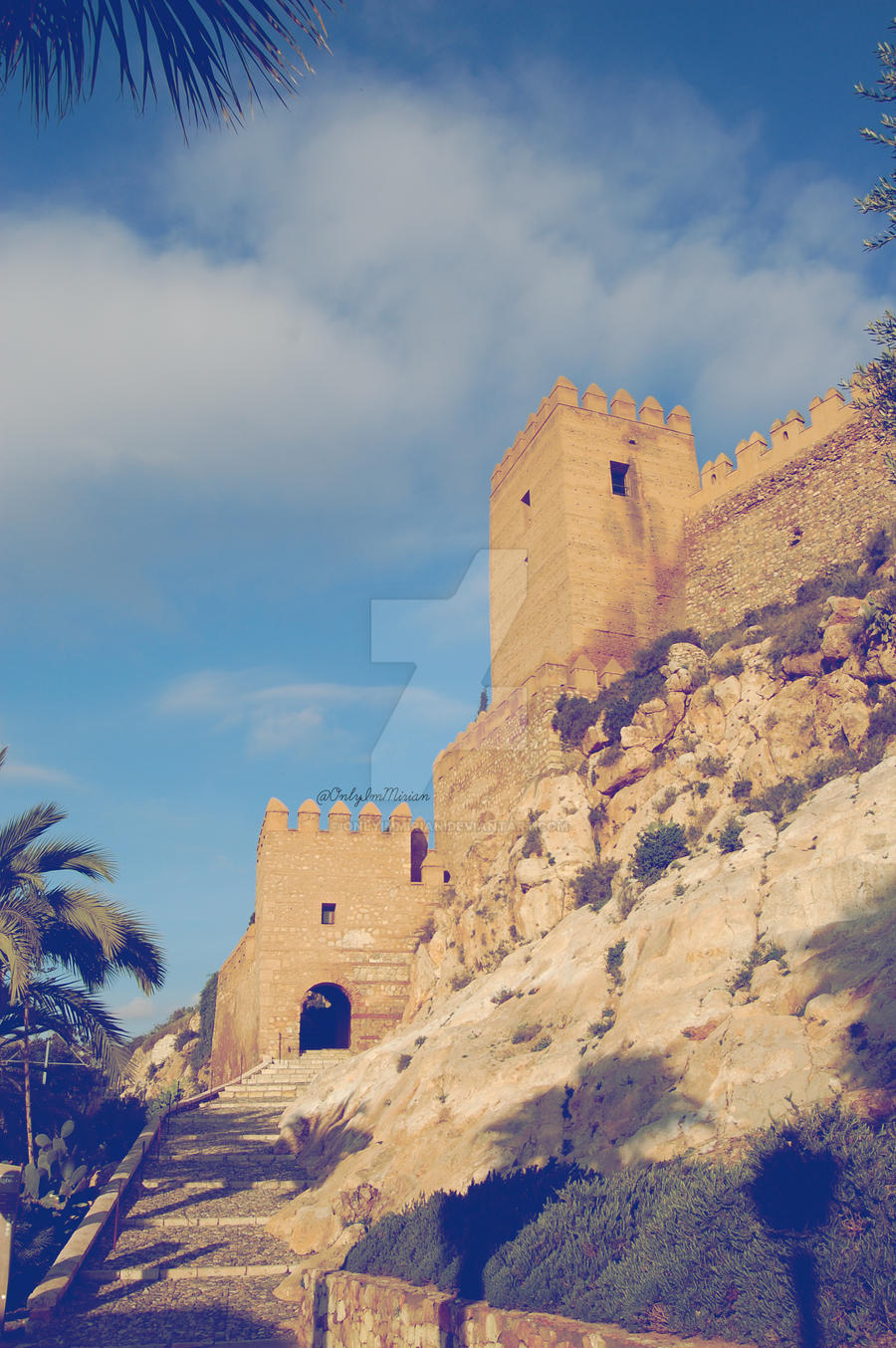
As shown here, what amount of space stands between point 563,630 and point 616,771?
15.9 feet

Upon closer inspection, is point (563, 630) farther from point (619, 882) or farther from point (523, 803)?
point (619, 882)

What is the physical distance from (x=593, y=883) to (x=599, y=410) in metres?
12.1

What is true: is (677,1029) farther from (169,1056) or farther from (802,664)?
(169,1056)

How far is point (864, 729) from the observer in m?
12.5

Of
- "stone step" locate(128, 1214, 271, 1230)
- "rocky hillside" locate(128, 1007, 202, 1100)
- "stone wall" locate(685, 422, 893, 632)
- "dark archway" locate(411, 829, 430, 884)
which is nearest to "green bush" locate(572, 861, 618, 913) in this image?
"stone step" locate(128, 1214, 271, 1230)

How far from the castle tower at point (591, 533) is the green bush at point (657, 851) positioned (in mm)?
7277

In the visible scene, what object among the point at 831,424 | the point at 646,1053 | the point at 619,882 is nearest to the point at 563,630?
the point at 831,424

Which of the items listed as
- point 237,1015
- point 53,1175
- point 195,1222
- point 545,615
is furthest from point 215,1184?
point 545,615

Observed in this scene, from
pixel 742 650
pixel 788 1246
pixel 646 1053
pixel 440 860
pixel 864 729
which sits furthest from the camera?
pixel 440 860

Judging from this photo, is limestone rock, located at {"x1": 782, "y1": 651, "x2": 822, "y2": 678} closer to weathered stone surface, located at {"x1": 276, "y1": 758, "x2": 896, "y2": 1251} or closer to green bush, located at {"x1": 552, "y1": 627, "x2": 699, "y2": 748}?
weathered stone surface, located at {"x1": 276, "y1": 758, "x2": 896, "y2": 1251}

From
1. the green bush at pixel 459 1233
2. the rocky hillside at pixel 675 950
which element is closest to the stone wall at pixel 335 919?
the rocky hillside at pixel 675 950

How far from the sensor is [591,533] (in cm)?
2162

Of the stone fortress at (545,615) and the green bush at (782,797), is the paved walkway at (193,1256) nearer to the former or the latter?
the stone fortress at (545,615)

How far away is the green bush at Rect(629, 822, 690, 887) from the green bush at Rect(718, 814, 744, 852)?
945 millimetres
